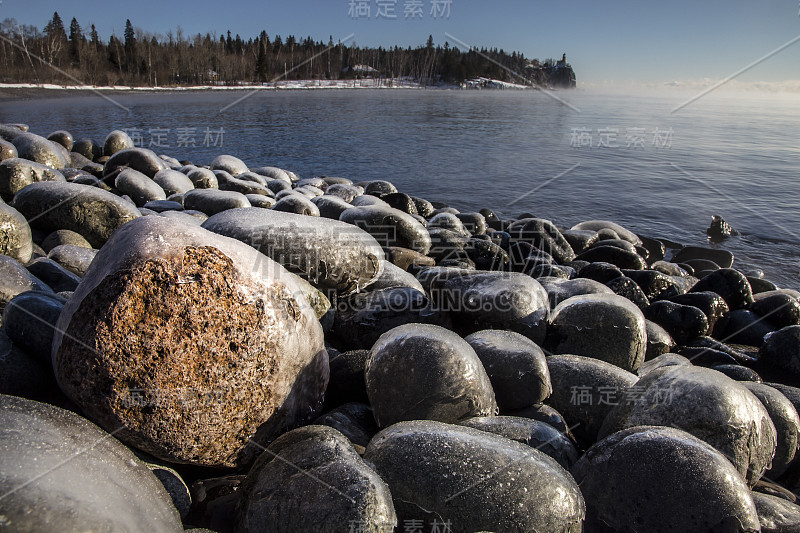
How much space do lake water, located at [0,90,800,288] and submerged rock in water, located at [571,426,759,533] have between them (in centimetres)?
829

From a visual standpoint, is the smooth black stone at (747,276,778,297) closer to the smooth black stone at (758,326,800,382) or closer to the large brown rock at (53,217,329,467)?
the smooth black stone at (758,326,800,382)

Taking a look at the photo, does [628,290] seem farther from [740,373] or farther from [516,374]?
[516,374]

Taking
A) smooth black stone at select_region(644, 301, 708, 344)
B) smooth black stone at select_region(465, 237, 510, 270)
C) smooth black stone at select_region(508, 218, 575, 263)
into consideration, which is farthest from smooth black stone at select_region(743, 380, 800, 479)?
smooth black stone at select_region(508, 218, 575, 263)

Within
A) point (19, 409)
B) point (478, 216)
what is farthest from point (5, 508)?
point (478, 216)

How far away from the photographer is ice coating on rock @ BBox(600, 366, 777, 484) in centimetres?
276

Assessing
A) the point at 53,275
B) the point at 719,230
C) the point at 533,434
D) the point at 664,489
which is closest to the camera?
the point at 664,489

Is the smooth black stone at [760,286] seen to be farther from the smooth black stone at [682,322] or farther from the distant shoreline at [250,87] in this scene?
the distant shoreline at [250,87]

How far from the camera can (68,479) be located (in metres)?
1.62

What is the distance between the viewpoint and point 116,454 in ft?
6.43

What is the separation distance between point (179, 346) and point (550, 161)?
18.6m

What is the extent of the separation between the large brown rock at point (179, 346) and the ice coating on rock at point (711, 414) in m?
2.02

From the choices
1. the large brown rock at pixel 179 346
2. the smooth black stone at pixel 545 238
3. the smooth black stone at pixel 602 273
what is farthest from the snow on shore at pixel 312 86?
the large brown rock at pixel 179 346

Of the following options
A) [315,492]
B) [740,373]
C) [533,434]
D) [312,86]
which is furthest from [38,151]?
[312,86]

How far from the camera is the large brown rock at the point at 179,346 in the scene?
7.28ft
